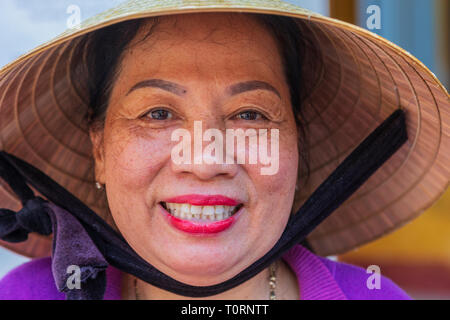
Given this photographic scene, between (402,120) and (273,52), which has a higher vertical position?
(273,52)

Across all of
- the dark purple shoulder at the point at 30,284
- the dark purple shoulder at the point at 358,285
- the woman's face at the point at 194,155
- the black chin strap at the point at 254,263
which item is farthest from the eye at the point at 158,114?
the dark purple shoulder at the point at 358,285

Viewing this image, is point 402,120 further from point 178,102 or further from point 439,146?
point 178,102

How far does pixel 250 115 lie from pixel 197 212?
323 mm

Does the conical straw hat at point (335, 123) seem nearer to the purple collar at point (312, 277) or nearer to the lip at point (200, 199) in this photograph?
the purple collar at point (312, 277)

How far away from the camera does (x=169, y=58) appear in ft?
4.93


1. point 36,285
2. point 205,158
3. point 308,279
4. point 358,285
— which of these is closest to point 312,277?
point 308,279

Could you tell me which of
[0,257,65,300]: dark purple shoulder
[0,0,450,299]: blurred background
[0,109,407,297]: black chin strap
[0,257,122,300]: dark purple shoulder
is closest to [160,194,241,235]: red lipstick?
[0,109,407,297]: black chin strap

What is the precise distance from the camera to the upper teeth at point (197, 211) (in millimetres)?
1476

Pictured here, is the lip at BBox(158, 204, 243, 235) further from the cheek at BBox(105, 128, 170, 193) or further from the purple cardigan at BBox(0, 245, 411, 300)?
the purple cardigan at BBox(0, 245, 411, 300)

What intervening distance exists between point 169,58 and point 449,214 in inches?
95.2

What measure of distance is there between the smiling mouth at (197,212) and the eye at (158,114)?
238 mm

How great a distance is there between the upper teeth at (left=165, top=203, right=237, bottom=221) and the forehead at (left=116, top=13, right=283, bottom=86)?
347mm
